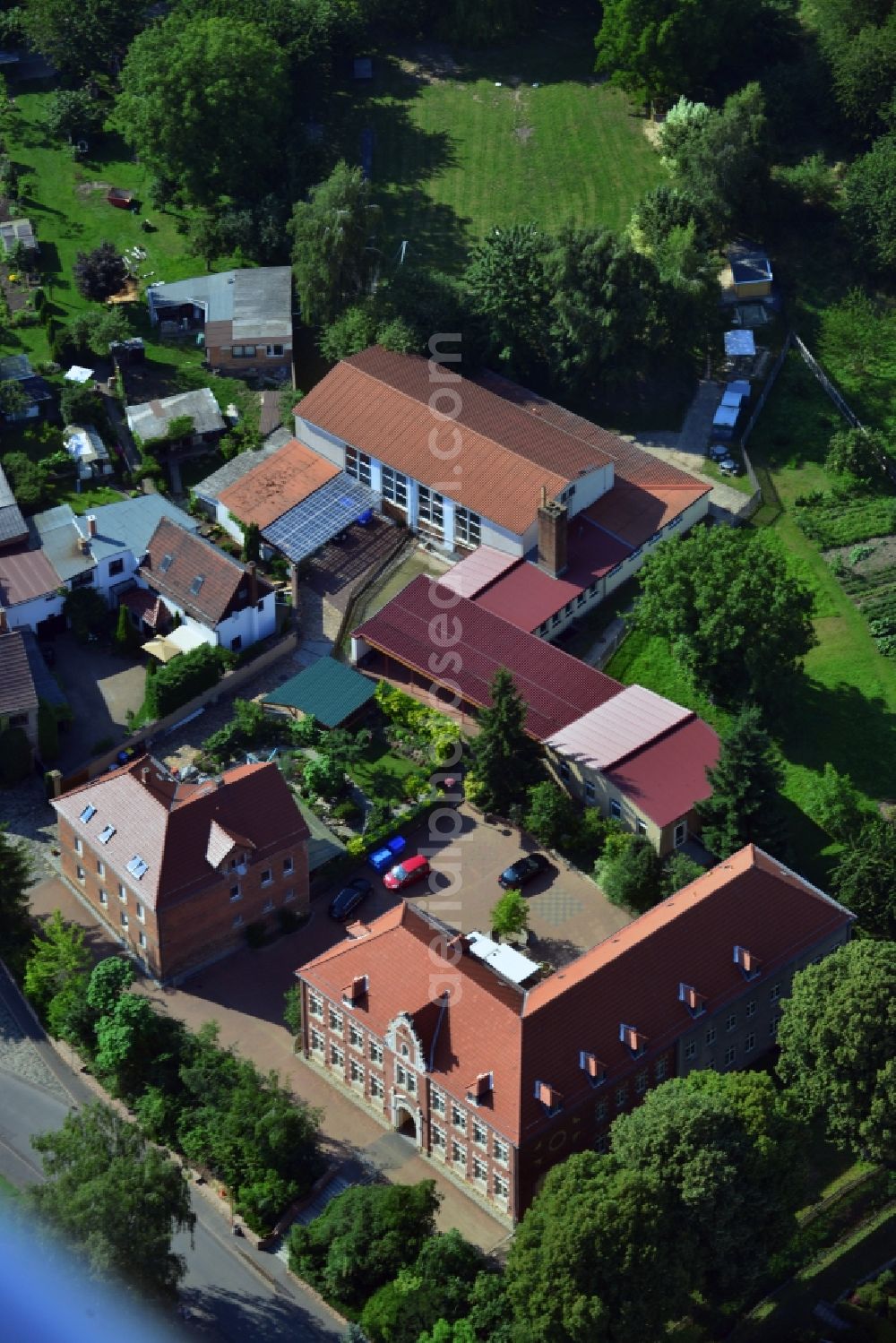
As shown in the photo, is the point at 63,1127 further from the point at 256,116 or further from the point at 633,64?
the point at 633,64

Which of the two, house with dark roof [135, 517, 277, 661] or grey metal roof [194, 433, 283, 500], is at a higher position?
grey metal roof [194, 433, 283, 500]

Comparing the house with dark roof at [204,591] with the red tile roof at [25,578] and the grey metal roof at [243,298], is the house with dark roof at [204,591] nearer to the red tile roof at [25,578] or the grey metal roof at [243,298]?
the red tile roof at [25,578]

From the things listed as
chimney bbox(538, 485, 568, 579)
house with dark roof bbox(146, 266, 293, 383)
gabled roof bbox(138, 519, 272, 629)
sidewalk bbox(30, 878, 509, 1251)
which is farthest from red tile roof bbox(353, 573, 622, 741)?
house with dark roof bbox(146, 266, 293, 383)

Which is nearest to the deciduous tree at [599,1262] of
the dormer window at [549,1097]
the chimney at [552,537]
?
the dormer window at [549,1097]

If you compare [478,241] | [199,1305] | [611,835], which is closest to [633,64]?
[478,241]

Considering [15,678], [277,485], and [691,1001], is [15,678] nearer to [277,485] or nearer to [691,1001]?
[277,485]

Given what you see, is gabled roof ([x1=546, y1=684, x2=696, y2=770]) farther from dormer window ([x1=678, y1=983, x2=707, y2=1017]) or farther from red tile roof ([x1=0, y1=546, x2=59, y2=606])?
red tile roof ([x1=0, y1=546, x2=59, y2=606])

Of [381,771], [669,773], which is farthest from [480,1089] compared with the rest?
[381,771]
